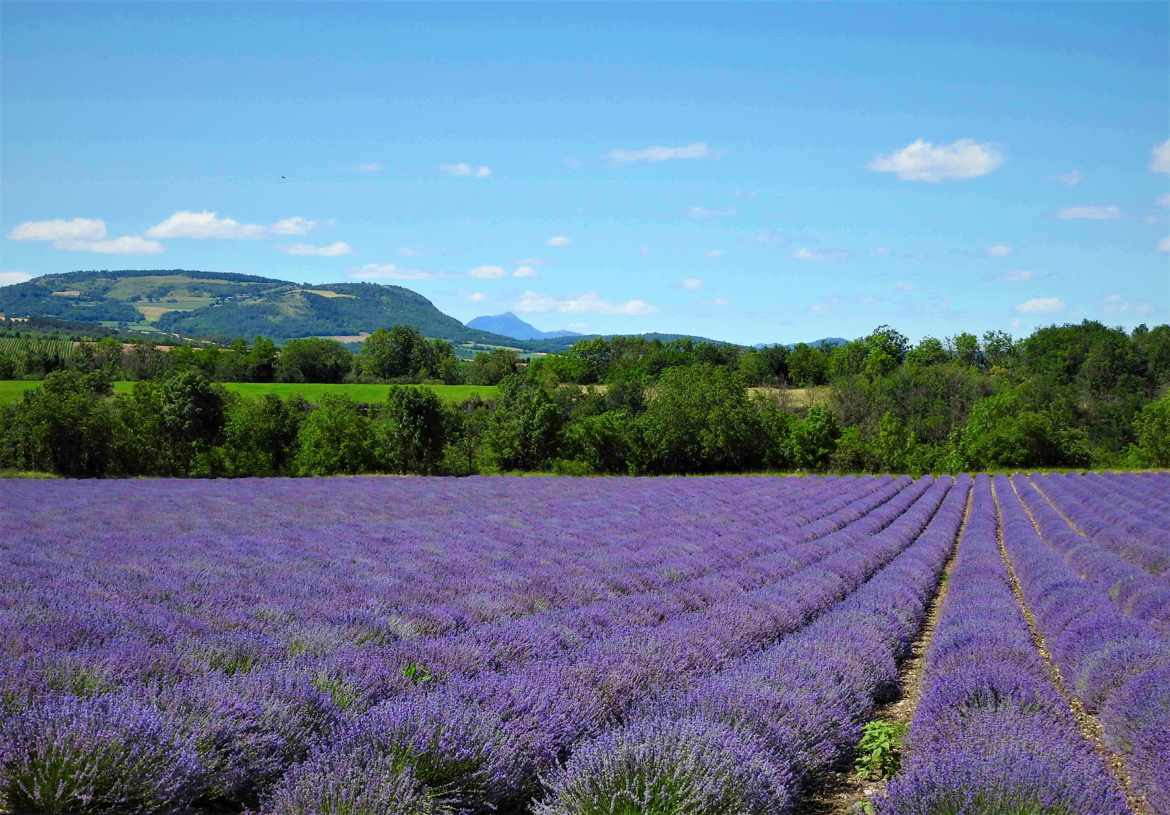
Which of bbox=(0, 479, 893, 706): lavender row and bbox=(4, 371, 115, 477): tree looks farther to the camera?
→ bbox=(4, 371, 115, 477): tree

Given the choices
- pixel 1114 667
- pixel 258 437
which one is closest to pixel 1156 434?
pixel 258 437

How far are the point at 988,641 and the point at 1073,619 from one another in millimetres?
2065

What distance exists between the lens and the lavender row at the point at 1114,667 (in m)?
4.47

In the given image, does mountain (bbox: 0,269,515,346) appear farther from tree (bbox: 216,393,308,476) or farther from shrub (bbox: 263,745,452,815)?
shrub (bbox: 263,745,452,815)

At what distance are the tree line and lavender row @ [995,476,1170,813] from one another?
38317 millimetres

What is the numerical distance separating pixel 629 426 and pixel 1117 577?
40851 mm

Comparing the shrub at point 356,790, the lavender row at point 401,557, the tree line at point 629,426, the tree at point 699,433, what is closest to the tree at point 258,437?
the tree line at point 629,426

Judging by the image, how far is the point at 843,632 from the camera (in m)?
6.86

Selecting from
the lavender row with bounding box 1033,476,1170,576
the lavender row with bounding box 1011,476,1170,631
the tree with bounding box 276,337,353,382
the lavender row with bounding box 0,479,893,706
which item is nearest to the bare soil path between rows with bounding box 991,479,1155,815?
the lavender row with bounding box 1011,476,1170,631

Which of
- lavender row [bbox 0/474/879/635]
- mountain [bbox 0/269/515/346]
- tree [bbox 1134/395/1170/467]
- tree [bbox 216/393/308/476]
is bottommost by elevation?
tree [bbox 216/393/308/476]

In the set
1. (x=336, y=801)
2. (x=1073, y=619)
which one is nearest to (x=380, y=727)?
(x=336, y=801)

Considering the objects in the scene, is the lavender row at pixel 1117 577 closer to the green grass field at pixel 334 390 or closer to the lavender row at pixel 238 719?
the lavender row at pixel 238 719

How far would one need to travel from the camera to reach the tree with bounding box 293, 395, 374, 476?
4472 centimetres

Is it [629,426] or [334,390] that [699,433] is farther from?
[334,390]
